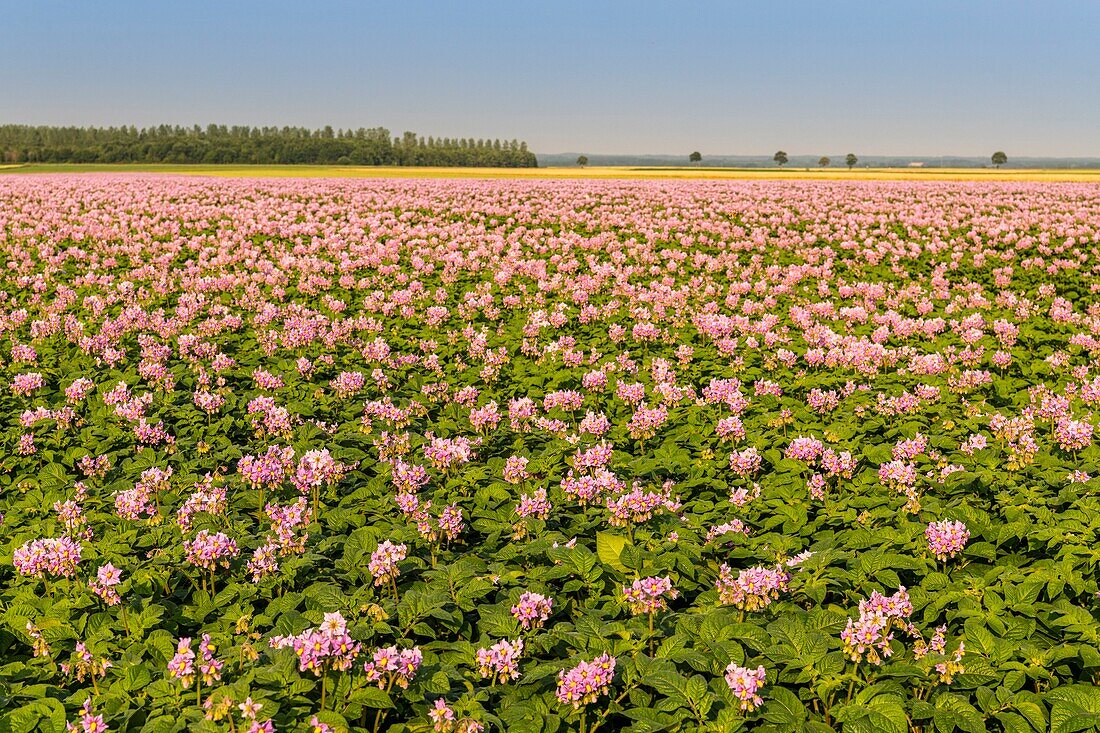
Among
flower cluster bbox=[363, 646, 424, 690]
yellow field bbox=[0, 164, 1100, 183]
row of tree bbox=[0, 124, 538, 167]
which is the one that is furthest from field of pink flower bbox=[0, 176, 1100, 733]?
row of tree bbox=[0, 124, 538, 167]

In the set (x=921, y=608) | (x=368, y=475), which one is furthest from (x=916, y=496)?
(x=368, y=475)

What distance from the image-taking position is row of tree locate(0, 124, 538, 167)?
12400 cm

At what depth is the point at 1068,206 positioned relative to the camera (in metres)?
32.2

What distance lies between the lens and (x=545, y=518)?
20.7 feet

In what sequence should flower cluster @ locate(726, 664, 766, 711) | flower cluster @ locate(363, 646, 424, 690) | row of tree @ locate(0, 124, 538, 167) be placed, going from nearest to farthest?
flower cluster @ locate(726, 664, 766, 711)
flower cluster @ locate(363, 646, 424, 690)
row of tree @ locate(0, 124, 538, 167)

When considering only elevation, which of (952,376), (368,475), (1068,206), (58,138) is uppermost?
(58,138)

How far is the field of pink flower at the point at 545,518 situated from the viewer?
4.14 meters

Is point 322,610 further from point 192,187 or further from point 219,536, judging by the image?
point 192,187

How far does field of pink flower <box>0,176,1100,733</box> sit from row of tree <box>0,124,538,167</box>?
12326cm

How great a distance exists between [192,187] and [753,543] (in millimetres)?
40364

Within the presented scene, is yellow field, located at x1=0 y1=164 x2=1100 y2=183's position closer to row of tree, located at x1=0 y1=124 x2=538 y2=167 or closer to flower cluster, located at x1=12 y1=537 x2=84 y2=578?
row of tree, located at x1=0 y1=124 x2=538 y2=167

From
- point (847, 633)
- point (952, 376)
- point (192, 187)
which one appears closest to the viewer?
point (847, 633)

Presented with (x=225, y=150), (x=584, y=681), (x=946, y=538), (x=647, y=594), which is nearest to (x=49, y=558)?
(x=584, y=681)

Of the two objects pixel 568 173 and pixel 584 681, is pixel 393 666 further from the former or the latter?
pixel 568 173
